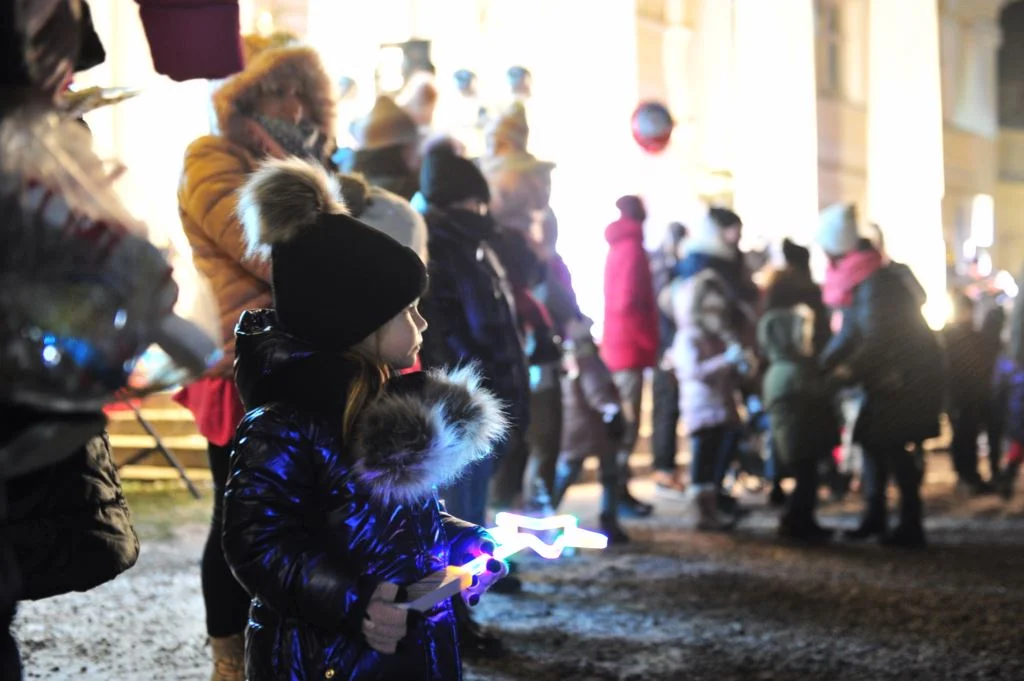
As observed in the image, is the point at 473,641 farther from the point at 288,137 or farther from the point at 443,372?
the point at 443,372

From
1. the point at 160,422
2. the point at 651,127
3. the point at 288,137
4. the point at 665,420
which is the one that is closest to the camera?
the point at 288,137

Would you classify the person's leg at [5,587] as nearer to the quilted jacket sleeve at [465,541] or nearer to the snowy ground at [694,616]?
the quilted jacket sleeve at [465,541]

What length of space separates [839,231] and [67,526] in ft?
24.1

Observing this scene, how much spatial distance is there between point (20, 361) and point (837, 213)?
7.92 metres

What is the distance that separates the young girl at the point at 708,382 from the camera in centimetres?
864

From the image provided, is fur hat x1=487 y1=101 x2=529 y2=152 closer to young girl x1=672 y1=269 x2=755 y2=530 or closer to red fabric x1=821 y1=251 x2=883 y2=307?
young girl x1=672 y1=269 x2=755 y2=530

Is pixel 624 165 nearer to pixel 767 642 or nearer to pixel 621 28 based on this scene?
pixel 621 28

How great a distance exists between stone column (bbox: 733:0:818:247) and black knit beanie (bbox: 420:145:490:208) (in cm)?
1583

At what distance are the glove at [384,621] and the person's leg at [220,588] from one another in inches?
69.3

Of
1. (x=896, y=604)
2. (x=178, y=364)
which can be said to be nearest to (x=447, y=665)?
(x=178, y=364)

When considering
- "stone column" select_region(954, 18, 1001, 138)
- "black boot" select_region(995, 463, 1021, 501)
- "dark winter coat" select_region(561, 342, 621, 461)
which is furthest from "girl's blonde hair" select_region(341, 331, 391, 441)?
"stone column" select_region(954, 18, 1001, 138)

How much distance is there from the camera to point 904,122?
2362 cm

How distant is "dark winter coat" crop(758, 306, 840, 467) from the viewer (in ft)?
27.4

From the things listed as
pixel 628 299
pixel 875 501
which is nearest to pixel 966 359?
pixel 875 501
